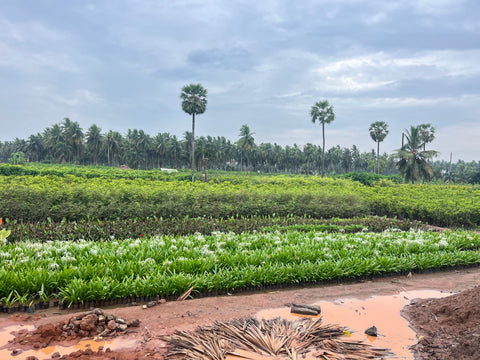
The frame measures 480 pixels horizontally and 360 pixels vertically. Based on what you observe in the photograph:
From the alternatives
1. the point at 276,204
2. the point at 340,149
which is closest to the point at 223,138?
the point at 340,149

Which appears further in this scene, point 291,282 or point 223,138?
point 223,138

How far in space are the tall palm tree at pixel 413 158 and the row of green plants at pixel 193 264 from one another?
28.3 metres

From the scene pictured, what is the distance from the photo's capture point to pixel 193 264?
5.48 metres

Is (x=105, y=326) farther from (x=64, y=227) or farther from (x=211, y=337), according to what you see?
(x=64, y=227)

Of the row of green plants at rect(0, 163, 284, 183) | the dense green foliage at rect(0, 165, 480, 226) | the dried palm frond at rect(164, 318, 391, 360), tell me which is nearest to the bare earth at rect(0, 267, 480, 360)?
the dried palm frond at rect(164, 318, 391, 360)

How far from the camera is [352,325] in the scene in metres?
4.18

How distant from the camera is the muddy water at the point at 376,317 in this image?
3784 mm

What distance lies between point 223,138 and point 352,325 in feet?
263

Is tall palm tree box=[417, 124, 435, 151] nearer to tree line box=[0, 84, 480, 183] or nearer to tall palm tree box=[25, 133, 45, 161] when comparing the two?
tree line box=[0, 84, 480, 183]

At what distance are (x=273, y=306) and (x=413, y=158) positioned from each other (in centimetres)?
3340

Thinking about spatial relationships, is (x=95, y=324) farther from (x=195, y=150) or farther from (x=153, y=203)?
(x=195, y=150)

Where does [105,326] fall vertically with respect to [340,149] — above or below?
below

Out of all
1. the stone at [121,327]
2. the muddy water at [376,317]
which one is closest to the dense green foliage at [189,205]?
the stone at [121,327]

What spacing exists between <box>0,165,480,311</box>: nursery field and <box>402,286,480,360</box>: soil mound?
1.56 meters
